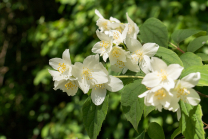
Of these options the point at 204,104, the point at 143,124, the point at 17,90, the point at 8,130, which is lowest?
the point at 8,130

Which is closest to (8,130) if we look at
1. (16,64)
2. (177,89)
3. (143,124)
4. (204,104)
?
(16,64)

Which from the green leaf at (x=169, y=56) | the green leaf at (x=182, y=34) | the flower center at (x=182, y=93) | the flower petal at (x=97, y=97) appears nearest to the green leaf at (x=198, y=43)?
the green leaf at (x=182, y=34)

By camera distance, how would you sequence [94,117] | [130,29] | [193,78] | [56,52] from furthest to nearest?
[56,52]
[130,29]
[94,117]
[193,78]

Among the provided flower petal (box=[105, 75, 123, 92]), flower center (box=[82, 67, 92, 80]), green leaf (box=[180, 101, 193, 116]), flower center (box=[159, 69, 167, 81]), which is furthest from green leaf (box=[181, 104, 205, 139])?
flower center (box=[82, 67, 92, 80])

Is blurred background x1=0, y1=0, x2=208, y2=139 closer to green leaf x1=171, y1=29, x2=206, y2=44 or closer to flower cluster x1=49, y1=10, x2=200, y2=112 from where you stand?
green leaf x1=171, y1=29, x2=206, y2=44

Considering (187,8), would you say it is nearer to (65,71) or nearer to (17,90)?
(65,71)

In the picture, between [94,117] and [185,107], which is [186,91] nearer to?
[185,107]

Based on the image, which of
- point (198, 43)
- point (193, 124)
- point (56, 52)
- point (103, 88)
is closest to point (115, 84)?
point (103, 88)
